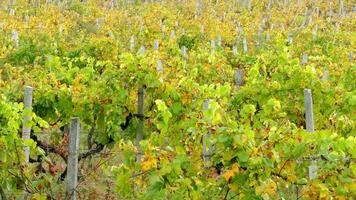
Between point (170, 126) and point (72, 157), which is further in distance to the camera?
point (170, 126)

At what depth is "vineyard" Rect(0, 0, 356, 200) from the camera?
4012mm

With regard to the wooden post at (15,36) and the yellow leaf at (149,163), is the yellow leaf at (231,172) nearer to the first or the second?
the yellow leaf at (149,163)

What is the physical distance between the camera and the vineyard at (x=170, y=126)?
13.2 feet

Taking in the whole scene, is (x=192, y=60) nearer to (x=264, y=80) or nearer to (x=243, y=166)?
(x=264, y=80)

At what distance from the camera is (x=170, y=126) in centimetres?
681

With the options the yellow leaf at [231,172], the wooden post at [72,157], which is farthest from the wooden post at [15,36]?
the yellow leaf at [231,172]

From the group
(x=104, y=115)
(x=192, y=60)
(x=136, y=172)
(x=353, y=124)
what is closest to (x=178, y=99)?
(x=104, y=115)

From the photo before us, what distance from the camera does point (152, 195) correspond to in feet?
13.2

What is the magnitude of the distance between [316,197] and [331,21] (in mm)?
23092

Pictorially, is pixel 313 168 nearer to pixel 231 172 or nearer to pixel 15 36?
pixel 231 172

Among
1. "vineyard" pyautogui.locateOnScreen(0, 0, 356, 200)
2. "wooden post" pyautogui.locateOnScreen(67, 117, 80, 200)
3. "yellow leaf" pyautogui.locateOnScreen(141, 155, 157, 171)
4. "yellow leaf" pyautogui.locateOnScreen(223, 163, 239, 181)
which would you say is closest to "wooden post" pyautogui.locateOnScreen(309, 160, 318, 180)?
"vineyard" pyautogui.locateOnScreen(0, 0, 356, 200)

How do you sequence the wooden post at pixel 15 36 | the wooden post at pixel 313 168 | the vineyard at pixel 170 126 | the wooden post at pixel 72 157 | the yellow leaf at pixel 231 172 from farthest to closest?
the wooden post at pixel 15 36 < the wooden post at pixel 72 157 < the wooden post at pixel 313 168 < the vineyard at pixel 170 126 < the yellow leaf at pixel 231 172

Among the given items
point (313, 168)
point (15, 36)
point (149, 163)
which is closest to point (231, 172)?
point (149, 163)

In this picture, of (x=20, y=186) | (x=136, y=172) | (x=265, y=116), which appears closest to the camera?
(x=136, y=172)
